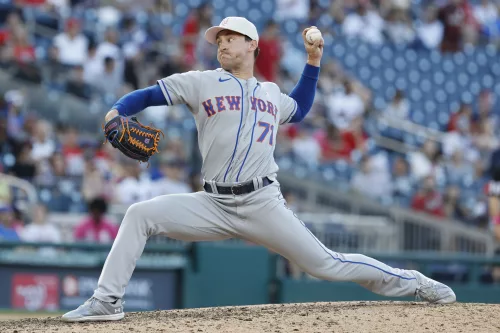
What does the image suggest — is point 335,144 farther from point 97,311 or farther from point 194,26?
point 97,311

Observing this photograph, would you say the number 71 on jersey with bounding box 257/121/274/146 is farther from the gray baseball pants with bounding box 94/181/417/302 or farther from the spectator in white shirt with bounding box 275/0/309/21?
the spectator in white shirt with bounding box 275/0/309/21

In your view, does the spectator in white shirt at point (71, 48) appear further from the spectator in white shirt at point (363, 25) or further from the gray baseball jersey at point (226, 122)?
the gray baseball jersey at point (226, 122)

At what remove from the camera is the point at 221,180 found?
529cm

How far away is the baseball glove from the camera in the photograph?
5031mm

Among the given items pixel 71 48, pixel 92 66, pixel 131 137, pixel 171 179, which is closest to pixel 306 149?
pixel 171 179

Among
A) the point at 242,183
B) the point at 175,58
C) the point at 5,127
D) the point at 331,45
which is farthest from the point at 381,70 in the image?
the point at 242,183

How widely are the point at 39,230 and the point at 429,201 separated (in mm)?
4738

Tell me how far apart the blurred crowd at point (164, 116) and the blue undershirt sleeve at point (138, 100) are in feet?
13.6

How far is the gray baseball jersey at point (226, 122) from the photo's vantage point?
524 cm

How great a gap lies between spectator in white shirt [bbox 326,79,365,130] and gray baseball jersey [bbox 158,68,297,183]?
7808 millimetres

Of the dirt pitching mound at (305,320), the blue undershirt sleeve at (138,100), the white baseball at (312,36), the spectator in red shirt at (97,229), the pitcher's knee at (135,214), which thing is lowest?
the dirt pitching mound at (305,320)

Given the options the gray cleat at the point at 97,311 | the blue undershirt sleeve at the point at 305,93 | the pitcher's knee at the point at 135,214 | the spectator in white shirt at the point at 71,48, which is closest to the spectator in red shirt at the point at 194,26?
the spectator in white shirt at the point at 71,48

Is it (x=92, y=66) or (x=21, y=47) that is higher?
(x=21, y=47)

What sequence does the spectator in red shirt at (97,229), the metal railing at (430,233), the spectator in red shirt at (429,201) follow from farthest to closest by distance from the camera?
the spectator in red shirt at (429,201) < the metal railing at (430,233) < the spectator in red shirt at (97,229)
